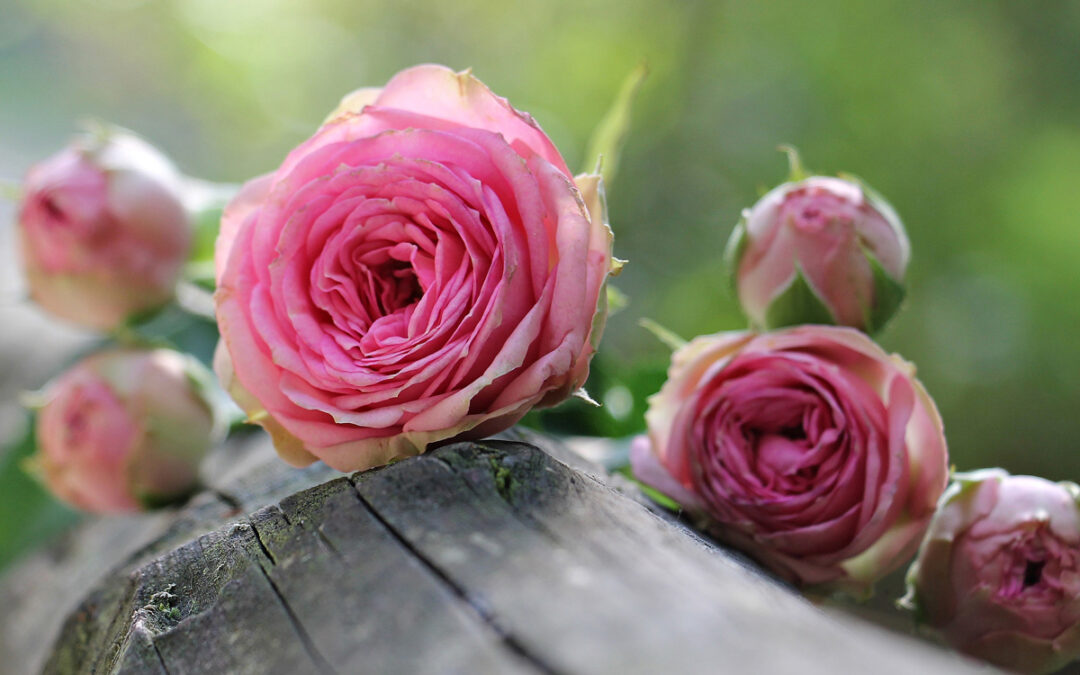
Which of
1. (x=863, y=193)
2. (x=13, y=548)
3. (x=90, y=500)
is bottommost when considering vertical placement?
(x=13, y=548)

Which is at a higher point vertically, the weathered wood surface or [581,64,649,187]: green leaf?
[581,64,649,187]: green leaf

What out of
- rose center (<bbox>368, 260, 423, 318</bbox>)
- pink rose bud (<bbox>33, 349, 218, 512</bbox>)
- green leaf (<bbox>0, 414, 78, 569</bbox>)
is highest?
rose center (<bbox>368, 260, 423, 318</bbox>)

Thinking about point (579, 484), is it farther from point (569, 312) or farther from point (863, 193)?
point (863, 193)

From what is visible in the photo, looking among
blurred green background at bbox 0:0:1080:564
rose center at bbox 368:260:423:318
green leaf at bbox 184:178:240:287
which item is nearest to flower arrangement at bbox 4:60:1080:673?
rose center at bbox 368:260:423:318

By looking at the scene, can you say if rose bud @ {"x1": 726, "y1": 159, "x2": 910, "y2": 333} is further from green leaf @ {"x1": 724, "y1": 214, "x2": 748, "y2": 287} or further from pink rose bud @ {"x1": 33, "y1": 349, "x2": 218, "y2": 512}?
pink rose bud @ {"x1": 33, "y1": 349, "x2": 218, "y2": 512}

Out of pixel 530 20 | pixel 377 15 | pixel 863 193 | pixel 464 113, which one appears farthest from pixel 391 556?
pixel 377 15

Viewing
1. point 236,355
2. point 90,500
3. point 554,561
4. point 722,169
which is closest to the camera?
point 554,561

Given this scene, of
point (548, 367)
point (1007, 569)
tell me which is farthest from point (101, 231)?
point (1007, 569)

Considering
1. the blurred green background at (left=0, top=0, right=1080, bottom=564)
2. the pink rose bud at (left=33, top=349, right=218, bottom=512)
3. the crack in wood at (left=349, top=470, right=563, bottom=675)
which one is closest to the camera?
the crack in wood at (left=349, top=470, right=563, bottom=675)
